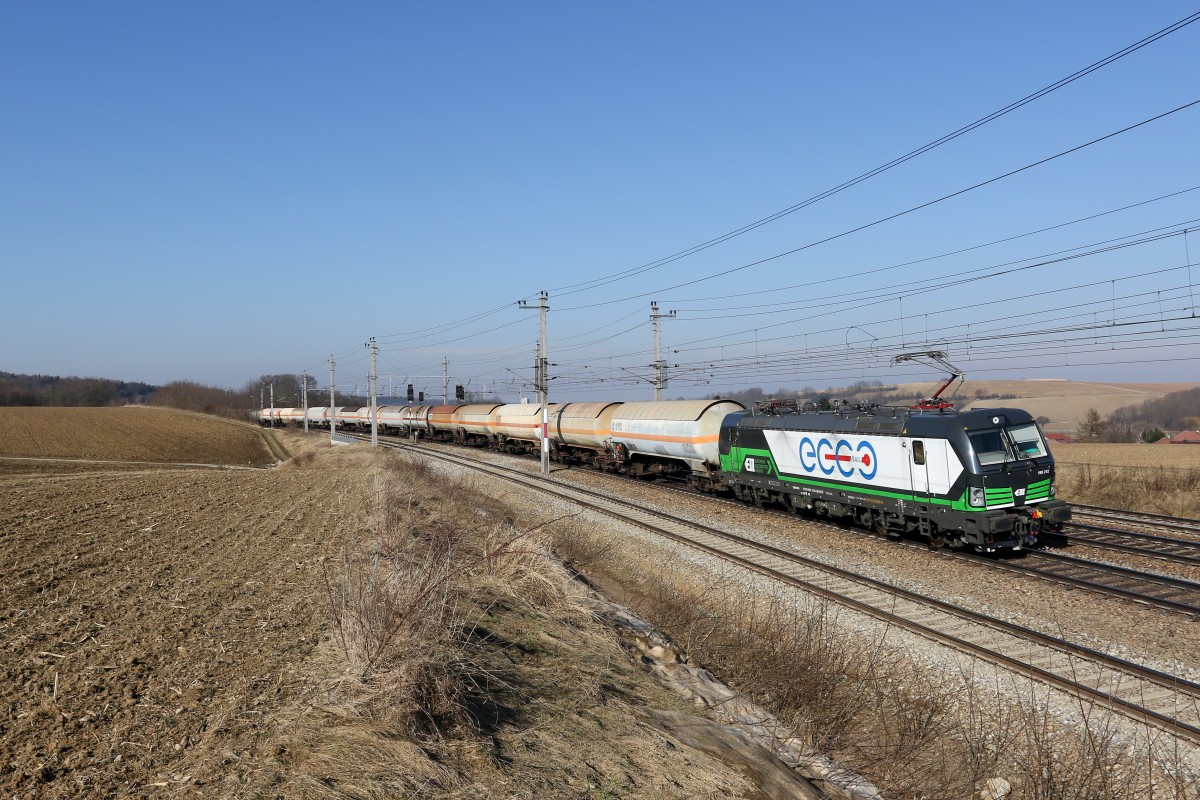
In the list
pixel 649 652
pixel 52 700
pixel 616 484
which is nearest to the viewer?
pixel 52 700

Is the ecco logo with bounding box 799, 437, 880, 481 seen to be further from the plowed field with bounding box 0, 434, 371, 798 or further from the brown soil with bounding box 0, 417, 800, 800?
the plowed field with bounding box 0, 434, 371, 798

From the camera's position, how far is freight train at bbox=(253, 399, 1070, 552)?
56.0 feet

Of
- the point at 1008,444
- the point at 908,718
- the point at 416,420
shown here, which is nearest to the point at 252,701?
the point at 908,718

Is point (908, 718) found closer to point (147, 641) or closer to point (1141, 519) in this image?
point (147, 641)

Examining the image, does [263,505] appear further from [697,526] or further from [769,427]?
[769,427]

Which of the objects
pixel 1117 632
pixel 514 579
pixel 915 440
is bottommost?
pixel 1117 632

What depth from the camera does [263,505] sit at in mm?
22984

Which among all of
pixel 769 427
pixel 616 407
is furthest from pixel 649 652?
pixel 616 407

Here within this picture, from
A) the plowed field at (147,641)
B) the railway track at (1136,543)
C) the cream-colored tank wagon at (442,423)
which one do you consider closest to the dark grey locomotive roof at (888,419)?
the railway track at (1136,543)

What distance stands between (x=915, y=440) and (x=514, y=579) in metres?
10.8

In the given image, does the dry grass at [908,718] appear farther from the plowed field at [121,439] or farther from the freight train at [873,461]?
the plowed field at [121,439]

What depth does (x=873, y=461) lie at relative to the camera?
19.8 meters

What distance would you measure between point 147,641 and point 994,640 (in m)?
11.4

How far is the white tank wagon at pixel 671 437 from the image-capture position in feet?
94.5
